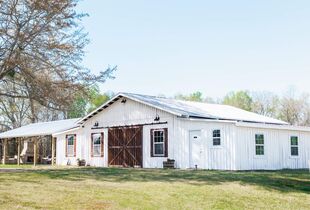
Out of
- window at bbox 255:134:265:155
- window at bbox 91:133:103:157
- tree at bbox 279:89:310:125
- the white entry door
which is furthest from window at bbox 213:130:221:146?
tree at bbox 279:89:310:125

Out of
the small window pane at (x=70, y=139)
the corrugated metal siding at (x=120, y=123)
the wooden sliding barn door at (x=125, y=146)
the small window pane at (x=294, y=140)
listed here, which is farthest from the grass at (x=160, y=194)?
the small window pane at (x=70, y=139)

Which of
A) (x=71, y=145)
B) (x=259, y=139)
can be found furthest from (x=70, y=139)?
(x=259, y=139)

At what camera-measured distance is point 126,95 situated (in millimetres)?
24406

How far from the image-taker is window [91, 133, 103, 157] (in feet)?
86.7

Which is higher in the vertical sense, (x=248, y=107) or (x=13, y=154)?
(x=248, y=107)

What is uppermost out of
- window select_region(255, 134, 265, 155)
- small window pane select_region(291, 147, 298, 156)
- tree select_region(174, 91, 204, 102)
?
tree select_region(174, 91, 204, 102)

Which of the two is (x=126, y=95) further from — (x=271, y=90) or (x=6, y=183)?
(x=271, y=90)

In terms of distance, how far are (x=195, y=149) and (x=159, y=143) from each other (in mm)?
2377

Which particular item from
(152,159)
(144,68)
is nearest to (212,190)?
(152,159)

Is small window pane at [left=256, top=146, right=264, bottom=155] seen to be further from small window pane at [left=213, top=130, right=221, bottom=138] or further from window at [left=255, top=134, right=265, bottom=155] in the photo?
small window pane at [left=213, top=130, right=221, bottom=138]

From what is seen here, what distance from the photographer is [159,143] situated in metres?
22.9

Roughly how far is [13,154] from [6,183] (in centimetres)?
3228

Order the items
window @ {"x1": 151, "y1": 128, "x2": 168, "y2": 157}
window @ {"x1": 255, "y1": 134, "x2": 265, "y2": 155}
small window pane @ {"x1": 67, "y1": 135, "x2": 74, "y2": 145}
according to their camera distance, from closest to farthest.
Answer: window @ {"x1": 255, "y1": 134, "x2": 265, "y2": 155} → window @ {"x1": 151, "y1": 128, "x2": 168, "y2": 157} → small window pane @ {"x1": 67, "y1": 135, "x2": 74, "y2": 145}

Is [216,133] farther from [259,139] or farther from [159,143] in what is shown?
[159,143]
